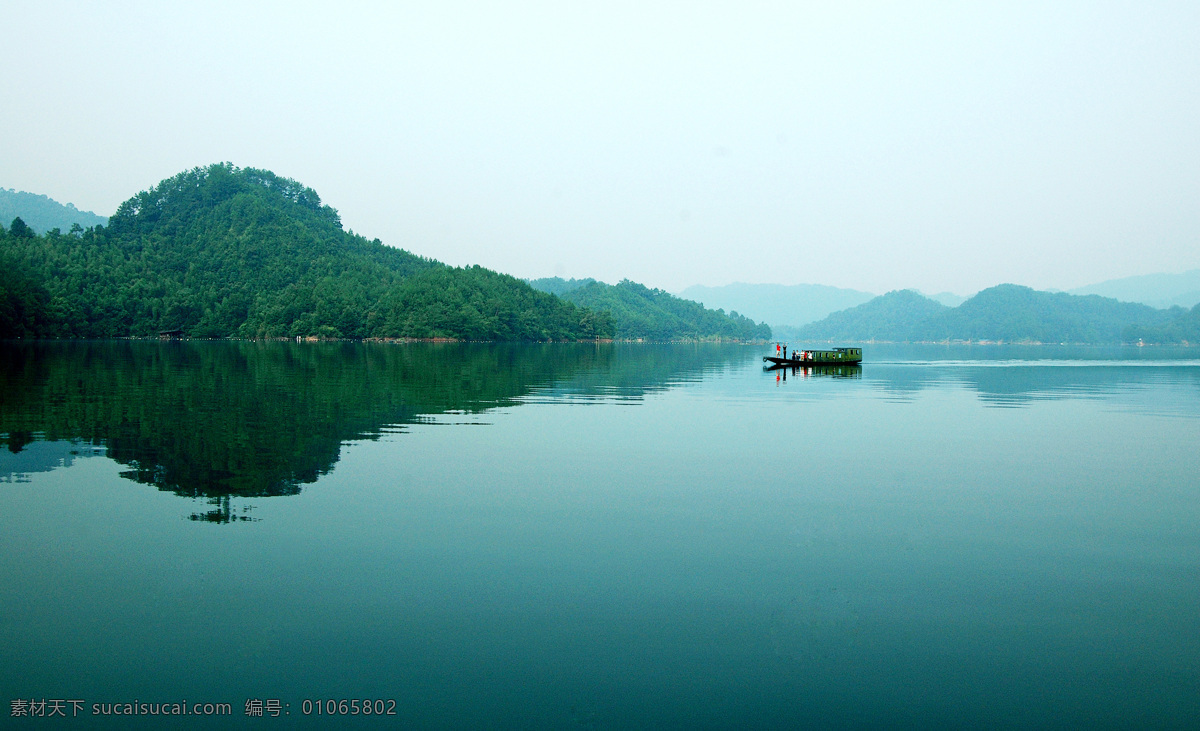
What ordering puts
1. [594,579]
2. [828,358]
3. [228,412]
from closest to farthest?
1. [594,579]
2. [228,412]
3. [828,358]

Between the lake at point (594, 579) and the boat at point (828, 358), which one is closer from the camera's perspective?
the lake at point (594, 579)

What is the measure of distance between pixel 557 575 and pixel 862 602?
14.7 feet

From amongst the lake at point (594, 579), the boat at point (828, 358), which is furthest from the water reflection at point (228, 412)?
the boat at point (828, 358)

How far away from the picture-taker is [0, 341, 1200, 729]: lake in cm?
854

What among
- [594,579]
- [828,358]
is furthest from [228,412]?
[828,358]

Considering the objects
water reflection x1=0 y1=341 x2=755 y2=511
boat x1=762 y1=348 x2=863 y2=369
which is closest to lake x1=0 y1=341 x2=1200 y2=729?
water reflection x1=0 y1=341 x2=755 y2=511

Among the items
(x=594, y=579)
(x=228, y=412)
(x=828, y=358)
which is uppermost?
(x=828, y=358)

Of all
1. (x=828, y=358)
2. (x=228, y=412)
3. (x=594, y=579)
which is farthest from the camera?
(x=828, y=358)

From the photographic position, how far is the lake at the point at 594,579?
28.0ft

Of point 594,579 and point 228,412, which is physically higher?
point 228,412

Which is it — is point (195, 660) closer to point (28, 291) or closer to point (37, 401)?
point (37, 401)

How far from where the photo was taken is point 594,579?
1206cm

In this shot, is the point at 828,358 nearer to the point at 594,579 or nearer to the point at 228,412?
the point at 228,412

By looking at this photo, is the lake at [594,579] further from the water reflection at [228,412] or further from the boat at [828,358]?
the boat at [828,358]
